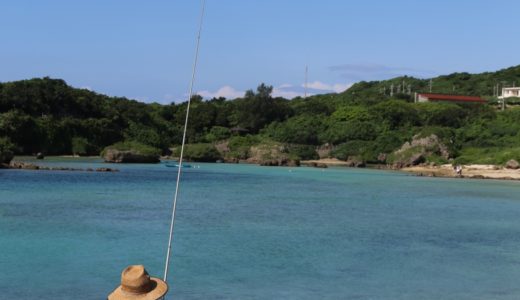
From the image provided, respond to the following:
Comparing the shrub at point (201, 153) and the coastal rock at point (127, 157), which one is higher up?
the shrub at point (201, 153)

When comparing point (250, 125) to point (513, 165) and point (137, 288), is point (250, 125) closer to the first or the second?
point (513, 165)

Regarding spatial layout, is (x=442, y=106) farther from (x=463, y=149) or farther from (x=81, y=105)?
(x=81, y=105)

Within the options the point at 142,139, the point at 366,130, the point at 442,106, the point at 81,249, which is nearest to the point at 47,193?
the point at 81,249

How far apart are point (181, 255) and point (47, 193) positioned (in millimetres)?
18615

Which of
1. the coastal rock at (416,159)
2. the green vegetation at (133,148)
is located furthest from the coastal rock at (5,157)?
the coastal rock at (416,159)

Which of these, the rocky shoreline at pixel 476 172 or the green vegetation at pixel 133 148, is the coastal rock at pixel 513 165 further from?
the green vegetation at pixel 133 148

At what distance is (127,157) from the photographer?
7088 centimetres

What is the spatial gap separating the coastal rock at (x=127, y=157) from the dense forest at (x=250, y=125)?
7.87 metres

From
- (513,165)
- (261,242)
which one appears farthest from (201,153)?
(261,242)

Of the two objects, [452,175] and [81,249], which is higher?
[452,175]

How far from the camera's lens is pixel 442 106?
9319cm

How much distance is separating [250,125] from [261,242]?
73.8 metres

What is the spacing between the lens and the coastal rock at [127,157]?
230ft

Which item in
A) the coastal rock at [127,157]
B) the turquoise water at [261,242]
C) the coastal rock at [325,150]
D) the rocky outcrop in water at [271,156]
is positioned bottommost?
the turquoise water at [261,242]
